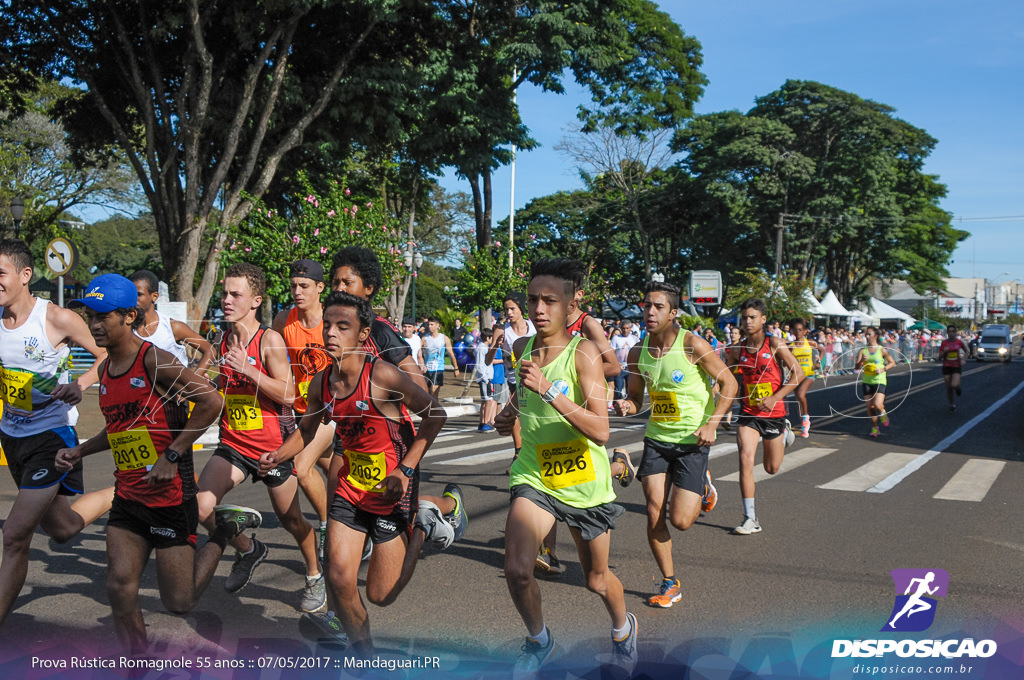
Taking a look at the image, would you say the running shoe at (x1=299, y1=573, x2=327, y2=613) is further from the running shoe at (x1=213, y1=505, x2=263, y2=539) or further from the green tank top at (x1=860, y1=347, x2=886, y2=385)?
the green tank top at (x1=860, y1=347, x2=886, y2=385)

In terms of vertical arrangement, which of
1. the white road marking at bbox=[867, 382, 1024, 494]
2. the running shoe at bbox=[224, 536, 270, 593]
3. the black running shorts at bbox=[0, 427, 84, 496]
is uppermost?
the black running shorts at bbox=[0, 427, 84, 496]

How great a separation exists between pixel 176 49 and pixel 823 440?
15.2 m

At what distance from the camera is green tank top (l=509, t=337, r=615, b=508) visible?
398 centimetres

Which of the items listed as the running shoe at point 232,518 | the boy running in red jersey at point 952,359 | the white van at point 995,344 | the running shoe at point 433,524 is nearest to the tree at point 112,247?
the boy running in red jersey at point 952,359

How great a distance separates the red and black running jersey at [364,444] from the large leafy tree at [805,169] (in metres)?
40.1

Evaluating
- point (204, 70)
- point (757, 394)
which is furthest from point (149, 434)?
point (204, 70)

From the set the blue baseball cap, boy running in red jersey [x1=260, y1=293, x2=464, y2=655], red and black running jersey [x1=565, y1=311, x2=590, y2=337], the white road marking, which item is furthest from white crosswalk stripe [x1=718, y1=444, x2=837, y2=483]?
the blue baseball cap

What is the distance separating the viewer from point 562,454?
4.03m

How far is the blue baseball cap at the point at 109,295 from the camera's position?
149 inches

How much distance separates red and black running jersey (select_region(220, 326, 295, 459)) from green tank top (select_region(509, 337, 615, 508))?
1.74 m

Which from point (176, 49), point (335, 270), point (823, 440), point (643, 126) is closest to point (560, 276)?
point (335, 270)

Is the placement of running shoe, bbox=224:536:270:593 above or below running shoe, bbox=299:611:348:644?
above

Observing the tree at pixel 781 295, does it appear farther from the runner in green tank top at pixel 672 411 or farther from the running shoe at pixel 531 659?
the running shoe at pixel 531 659

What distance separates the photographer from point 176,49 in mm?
18000
